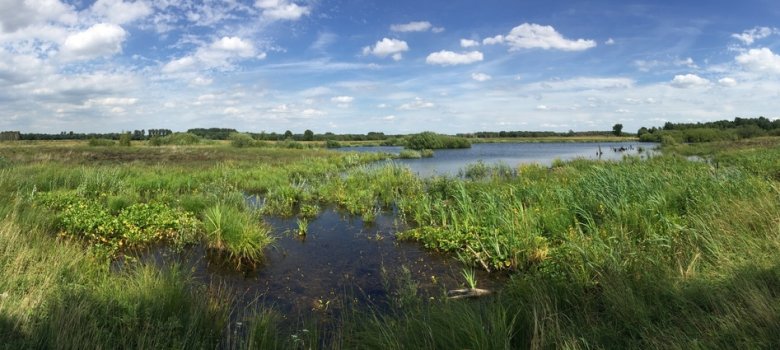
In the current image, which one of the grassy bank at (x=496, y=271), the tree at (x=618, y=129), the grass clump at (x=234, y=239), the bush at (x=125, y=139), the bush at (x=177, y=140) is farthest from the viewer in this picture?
the tree at (x=618, y=129)

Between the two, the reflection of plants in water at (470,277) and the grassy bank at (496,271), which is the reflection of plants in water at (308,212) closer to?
the grassy bank at (496,271)

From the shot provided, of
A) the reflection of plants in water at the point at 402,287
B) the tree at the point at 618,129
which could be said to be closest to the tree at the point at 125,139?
the reflection of plants in water at the point at 402,287

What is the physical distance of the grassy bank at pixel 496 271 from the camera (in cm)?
366

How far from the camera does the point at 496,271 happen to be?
8.02 metres

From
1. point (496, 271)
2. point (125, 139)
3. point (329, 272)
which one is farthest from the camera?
point (125, 139)

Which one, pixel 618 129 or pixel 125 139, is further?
pixel 618 129

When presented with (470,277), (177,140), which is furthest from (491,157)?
(177,140)

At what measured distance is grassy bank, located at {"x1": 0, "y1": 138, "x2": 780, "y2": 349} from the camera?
3.66 meters

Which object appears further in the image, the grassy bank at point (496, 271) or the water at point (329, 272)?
the water at point (329, 272)

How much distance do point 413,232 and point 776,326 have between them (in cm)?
802

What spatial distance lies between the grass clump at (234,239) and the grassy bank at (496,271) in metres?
0.04

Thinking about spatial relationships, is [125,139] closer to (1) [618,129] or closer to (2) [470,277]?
(2) [470,277]

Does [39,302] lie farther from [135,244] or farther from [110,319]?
[135,244]

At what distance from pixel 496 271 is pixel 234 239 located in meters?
5.59
